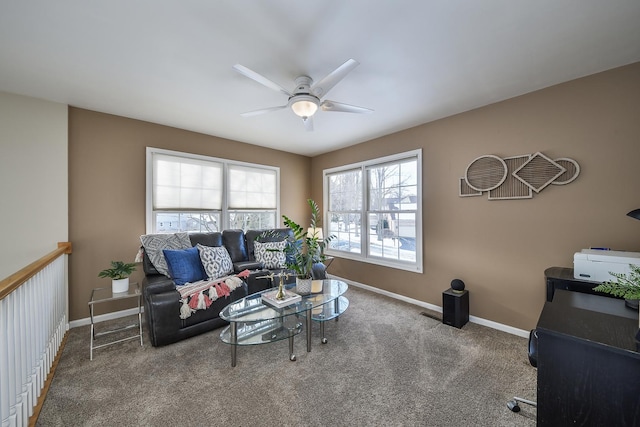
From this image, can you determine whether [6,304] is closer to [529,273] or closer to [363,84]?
[363,84]

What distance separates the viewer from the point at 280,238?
4.07 metres

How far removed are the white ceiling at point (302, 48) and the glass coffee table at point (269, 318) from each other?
7.05 ft

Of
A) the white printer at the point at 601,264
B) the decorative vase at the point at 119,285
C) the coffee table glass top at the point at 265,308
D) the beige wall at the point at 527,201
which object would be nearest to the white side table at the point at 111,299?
the decorative vase at the point at 119,285

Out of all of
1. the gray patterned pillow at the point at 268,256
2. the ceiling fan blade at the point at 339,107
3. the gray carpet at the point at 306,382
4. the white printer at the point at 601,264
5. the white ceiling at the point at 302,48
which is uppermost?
the white ceiling at the point at 302,48

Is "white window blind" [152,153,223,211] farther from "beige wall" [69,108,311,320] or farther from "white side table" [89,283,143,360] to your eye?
"white side table" [89,283,143,360]

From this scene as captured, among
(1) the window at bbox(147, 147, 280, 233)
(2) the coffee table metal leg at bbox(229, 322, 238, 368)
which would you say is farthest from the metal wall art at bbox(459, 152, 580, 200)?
(1) the window at bbox(147, 147, 280, 233)

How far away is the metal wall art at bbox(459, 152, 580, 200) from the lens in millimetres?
2453

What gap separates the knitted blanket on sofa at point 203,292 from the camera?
2553 millimetres

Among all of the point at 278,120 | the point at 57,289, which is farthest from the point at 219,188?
the point at 57,289

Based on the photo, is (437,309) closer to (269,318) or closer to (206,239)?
(269,318)

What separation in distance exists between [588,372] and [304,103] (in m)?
2.36

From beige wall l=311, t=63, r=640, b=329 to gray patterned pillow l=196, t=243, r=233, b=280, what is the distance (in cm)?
256

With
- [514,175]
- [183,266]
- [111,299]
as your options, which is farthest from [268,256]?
[514,175]

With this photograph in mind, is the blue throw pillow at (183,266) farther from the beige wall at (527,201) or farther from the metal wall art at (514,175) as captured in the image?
the metal wall art at (514,175)
